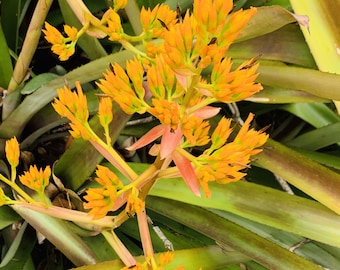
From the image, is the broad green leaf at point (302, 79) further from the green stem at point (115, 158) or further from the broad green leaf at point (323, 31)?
the green stem at point (115, 158)

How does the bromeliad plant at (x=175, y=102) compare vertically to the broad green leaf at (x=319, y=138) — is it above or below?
above

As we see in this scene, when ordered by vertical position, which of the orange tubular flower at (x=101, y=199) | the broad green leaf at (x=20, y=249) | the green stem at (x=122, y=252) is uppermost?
the orange tubular flower at (x=101, y=199)

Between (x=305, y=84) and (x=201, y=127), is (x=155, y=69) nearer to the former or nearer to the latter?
(x=201, y=127)

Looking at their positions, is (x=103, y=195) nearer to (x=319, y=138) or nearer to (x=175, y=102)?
(x=175, y=102)

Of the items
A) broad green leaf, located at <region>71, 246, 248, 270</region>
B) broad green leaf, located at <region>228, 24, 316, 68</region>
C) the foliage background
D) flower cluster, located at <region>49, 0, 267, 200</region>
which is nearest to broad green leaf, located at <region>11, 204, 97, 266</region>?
the foliage background

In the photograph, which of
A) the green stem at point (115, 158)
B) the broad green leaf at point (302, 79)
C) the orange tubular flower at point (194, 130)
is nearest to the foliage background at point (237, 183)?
the broad green leaf at point (302, 79)

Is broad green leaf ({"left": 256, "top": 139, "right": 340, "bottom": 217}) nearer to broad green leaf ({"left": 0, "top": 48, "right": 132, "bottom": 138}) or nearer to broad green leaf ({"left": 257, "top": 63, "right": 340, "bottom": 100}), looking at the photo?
broad green leaf ({"left": 257, "top": 63, "right": 340, "bottom": 100})
